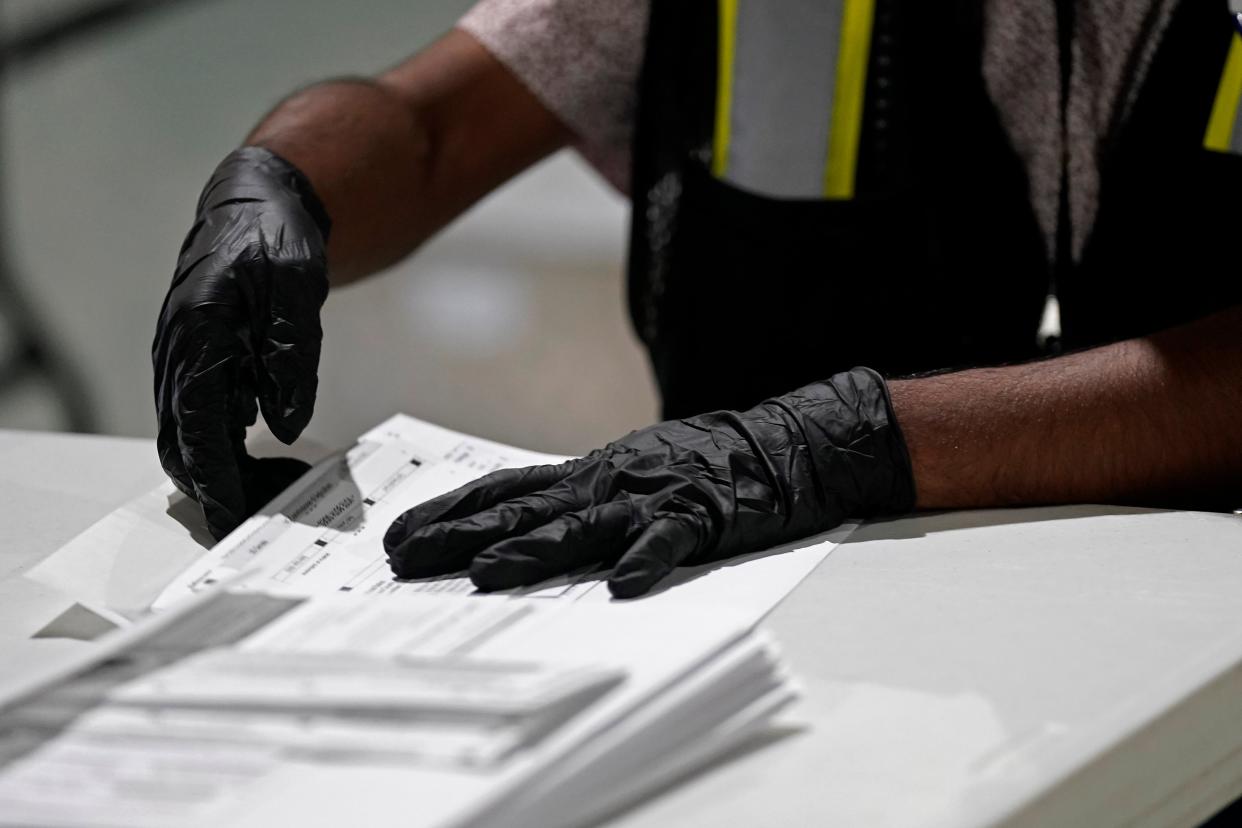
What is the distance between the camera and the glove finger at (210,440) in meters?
0.78

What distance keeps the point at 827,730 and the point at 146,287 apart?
2.05 m

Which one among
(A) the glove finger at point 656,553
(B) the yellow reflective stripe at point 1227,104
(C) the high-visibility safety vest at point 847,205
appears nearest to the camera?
(A) the glove finger at point 656,553

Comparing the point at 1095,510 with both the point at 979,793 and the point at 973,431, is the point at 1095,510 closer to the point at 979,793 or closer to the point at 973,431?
the point at 973,431

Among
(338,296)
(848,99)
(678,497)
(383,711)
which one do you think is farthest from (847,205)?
(338,296)

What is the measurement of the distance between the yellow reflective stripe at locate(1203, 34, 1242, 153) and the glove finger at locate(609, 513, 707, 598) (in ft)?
1.62

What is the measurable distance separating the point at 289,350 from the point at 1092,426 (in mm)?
525

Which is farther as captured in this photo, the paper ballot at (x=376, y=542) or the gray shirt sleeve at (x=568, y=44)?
the gray shirt sleeve at (x=568, y=44)

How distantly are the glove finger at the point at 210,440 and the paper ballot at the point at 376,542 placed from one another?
1.0 inches

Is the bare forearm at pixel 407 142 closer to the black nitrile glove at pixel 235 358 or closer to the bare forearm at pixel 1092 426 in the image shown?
the black nitrile glove at pixel 235 358

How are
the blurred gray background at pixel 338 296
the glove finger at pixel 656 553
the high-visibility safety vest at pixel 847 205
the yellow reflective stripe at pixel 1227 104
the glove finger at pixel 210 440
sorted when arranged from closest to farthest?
the glove finger at pixel 656 553 → the glove finger at pixel 210 440 → the yellow reflective stripe at pixel 1227 104 → the high-visibility safety vest at pixel 847 205 → the blurred gray background at pixel 338 296

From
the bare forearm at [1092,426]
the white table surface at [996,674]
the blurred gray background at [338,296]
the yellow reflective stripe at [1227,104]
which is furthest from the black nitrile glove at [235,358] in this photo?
the blurred gray background at [338,296]

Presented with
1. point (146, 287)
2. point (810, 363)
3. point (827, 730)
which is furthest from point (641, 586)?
point (146, 287)

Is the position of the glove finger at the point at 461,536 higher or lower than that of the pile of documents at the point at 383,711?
lower

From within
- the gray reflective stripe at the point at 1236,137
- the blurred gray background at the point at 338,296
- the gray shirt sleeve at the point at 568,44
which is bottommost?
the blurred gray background at the point at 338,296
